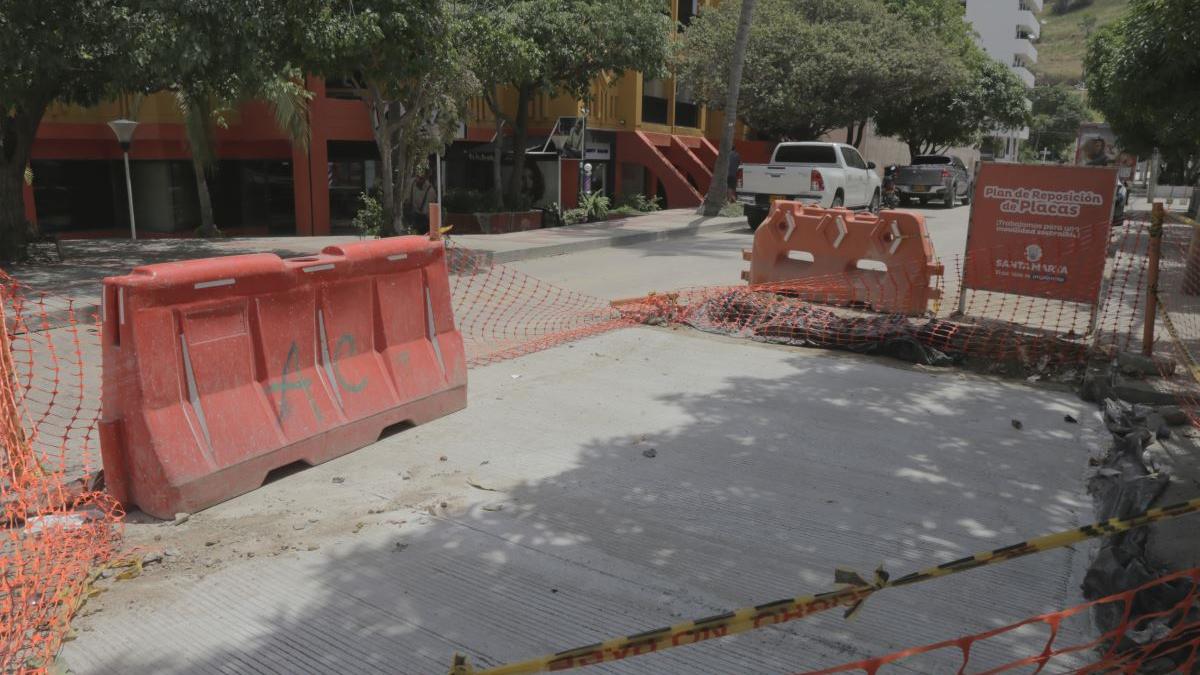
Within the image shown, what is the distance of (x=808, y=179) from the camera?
21.1m

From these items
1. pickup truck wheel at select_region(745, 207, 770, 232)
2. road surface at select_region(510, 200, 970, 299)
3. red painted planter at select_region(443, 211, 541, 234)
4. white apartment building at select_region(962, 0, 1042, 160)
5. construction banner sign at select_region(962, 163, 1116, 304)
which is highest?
white apartment building at select_region(962, 0, 1042, 160)

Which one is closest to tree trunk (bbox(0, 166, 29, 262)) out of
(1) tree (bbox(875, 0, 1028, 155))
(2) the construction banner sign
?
(2) the construction banner sign

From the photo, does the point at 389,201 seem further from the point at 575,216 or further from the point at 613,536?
the point at 613,536

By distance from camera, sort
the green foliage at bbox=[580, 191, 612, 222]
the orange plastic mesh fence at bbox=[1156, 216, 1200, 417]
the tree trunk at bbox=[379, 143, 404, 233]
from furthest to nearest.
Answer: the green foliage at bbox=[580, 191, 612, 222] → the tree trunk at bbox=[379, 143, 404, 233] → the orange plastic mesh fence at bbox=[1156, 216, 1200, 417]

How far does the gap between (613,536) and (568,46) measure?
60.6 ft

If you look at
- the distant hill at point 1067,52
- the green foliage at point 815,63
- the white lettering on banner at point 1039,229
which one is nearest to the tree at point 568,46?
the green foliage at point 815,63

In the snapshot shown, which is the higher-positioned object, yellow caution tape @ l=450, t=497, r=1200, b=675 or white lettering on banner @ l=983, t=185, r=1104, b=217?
white lettering on banner @ l=983, t=185, r=1104, b=217

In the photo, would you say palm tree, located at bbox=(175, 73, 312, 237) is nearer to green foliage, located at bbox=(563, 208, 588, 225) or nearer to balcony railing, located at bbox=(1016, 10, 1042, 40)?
green foliage, located at bbox=(563, 208, 588, 225)

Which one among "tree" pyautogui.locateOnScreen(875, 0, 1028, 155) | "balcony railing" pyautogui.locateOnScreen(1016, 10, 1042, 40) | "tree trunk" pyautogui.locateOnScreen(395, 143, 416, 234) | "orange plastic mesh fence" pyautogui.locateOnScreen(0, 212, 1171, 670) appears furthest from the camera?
"balcony railing" pyautogui.locateOnScreen(1016, 10, 1042, 40)

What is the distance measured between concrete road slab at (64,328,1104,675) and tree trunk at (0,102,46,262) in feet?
36.1

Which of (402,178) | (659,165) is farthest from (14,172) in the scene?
(659,165)

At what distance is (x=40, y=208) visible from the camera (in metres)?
22.6

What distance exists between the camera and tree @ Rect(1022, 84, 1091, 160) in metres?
104

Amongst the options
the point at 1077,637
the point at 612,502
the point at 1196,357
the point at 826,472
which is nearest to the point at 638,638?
the point at 1077,637
